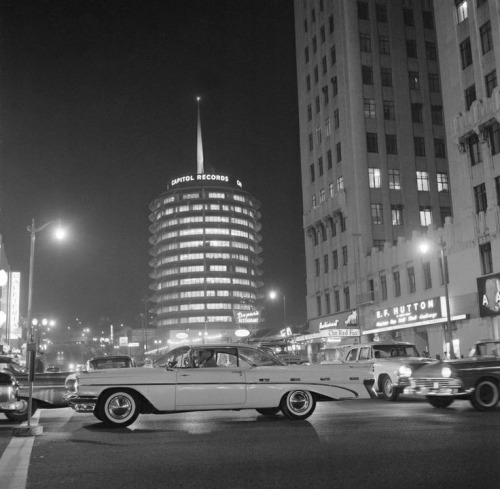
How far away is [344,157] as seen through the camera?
2191 inches

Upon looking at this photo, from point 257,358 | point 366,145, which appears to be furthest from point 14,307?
point 257,358

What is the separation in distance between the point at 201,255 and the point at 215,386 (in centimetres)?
14624

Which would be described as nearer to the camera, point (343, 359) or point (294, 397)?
point (294, 397)

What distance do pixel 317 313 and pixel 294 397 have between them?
46063 millimetres

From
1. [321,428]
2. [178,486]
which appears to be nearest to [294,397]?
[321,428]

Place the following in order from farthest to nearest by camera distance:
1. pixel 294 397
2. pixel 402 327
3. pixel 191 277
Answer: pixel 191 277 → pixel 402 327 → pixel 294 397

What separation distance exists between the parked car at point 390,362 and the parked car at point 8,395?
1014 centimetres

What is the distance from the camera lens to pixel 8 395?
1423 cm

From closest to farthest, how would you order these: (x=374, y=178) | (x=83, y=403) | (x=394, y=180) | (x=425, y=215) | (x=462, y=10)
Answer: (x=83, y=403) < (x=462, y=10) < (x=374, y=178) < (x=394, y=180) < (x=425, y=215)

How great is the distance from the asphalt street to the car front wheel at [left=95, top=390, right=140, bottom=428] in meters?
0.32

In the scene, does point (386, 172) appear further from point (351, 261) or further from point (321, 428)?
point (321, 428)

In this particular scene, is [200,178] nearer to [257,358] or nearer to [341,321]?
[341,321]

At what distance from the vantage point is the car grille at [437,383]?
53.0ft

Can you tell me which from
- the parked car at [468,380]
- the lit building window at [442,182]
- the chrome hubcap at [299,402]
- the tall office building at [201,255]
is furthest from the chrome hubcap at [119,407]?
the tall office building at [201,255]
